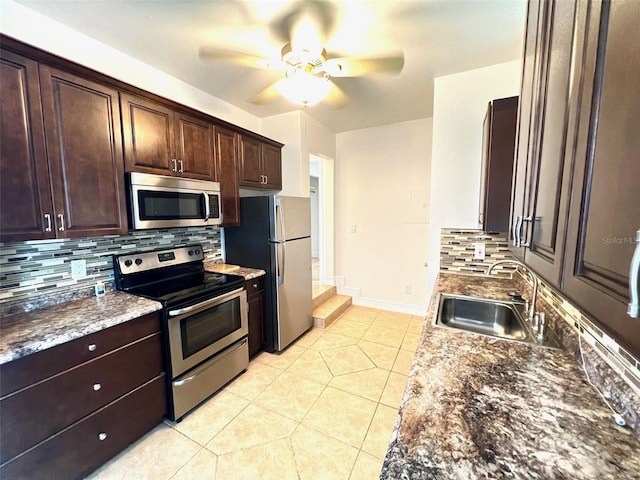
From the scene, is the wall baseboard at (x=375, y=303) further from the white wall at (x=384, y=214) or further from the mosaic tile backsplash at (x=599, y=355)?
the mosaic tile backsplash at (x=599, y=355)

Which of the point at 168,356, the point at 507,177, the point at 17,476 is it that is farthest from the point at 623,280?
the point at 17,476

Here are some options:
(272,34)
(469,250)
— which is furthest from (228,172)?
(469,250)

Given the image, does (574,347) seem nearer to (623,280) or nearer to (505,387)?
(505,387)

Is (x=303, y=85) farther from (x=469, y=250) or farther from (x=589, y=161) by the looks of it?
(x=469, y=250)

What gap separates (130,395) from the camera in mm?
1575

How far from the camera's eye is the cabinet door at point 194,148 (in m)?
2.12

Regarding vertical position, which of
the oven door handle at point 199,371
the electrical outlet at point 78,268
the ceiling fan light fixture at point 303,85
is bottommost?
the oven door handle at point 199,371

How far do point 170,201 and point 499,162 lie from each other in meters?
2.40

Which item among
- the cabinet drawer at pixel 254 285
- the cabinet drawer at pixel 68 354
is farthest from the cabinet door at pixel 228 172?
the cabinet drawer at pixel 68 354

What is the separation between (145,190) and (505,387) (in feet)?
7.38

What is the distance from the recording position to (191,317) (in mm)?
1871

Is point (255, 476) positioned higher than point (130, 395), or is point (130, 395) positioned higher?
point (130, 395)

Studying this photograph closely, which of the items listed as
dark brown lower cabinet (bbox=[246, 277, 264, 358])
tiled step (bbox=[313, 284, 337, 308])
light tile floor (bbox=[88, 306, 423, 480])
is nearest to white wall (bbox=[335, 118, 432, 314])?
tiled step (bbox=[313, 284, 337, 308])

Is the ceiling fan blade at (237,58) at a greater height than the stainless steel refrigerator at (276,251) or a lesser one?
greater
